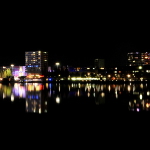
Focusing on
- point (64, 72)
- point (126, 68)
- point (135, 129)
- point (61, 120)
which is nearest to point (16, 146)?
point (61, 120)

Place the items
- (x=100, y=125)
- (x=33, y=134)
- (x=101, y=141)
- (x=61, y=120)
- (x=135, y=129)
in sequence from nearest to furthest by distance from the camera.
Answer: (x=101, y=141) → (x=33, y=134) → (x=135, y=129) → (x=100, y=125) → (x=61, y=120)

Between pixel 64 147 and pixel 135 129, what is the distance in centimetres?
229

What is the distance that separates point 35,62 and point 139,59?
144 feet

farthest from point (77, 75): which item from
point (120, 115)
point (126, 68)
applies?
point (120, 115)

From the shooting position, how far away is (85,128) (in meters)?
6.49

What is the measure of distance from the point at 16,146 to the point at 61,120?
2.63m

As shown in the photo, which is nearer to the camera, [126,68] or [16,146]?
[16,146]

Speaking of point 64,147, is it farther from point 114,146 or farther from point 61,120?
point 61,120

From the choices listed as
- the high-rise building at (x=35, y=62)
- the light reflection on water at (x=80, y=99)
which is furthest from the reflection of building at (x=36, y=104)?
the high-rise building at (x=35, y=62)

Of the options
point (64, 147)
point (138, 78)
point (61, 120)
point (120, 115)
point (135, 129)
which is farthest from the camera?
point (138, 78)

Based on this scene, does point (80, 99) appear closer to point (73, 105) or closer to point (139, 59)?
point (73, 105)

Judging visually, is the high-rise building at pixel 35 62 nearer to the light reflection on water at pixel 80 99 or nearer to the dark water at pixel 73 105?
the light reflection on water at pixel 80 99

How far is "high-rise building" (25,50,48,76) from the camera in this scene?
326 ft

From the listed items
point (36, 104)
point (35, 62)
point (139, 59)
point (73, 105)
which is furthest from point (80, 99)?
point (139, 59)
